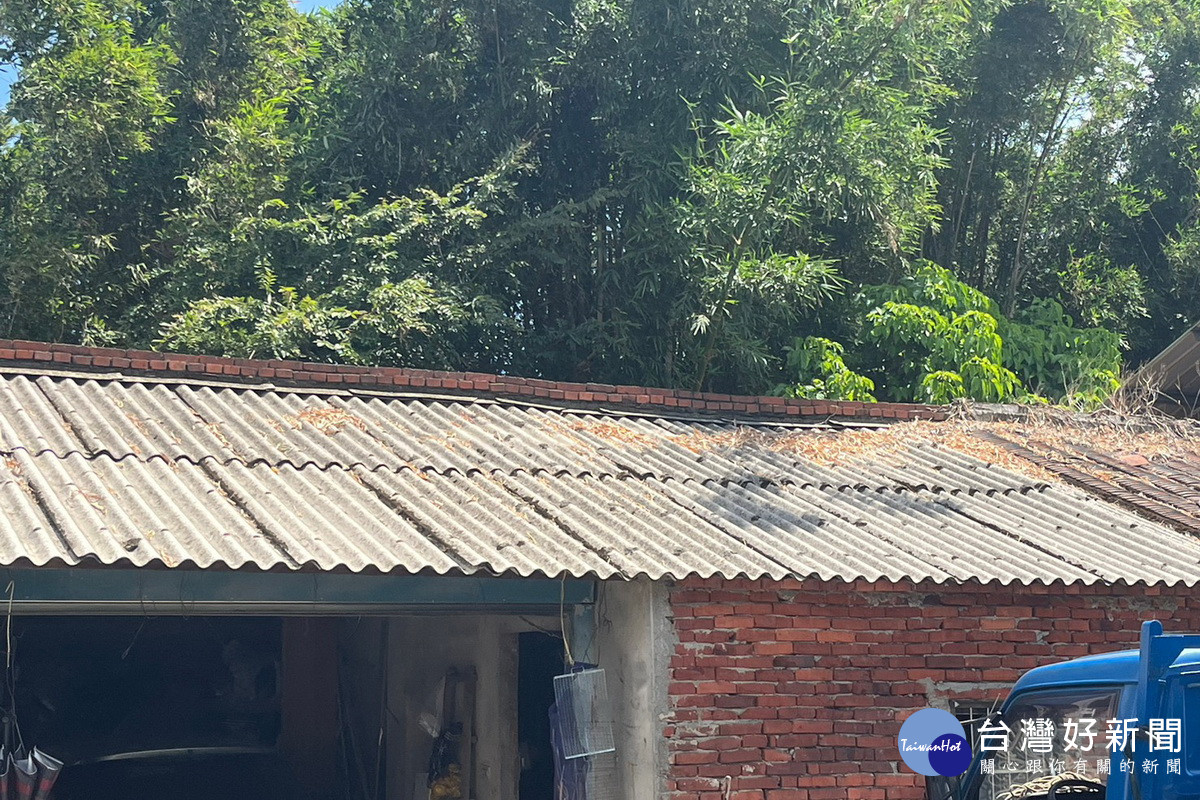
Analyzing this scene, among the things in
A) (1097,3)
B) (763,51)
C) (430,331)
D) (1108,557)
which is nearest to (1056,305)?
(1097,3)

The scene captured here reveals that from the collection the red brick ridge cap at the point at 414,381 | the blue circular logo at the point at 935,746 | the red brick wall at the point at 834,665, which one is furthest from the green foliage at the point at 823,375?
the blue circular logo at the point at 935,746

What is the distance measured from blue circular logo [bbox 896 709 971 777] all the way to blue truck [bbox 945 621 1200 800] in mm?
74

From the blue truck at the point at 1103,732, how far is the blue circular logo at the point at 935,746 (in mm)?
74

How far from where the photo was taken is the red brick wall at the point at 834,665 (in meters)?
6.30

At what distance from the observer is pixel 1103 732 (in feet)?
15.5

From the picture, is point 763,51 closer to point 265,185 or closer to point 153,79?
point 265,185

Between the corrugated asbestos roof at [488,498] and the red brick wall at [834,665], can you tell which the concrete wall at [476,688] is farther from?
the red brick wall at [834,665]

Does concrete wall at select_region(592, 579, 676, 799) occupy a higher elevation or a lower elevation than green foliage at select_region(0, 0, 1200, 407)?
lower

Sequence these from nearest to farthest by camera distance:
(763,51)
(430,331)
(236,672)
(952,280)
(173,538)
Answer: (173,538), (236,672), (430,331), (952,280), (763,51)

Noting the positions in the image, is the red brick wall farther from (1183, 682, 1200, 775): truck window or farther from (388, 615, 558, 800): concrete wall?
(1183, 682, 1200, 775): truck window

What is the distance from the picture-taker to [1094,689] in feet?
15.9

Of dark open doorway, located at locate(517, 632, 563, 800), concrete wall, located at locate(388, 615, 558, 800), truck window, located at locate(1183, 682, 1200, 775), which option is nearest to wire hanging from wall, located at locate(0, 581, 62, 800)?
concrete wall, located at locate(388, 615, 558, 800)

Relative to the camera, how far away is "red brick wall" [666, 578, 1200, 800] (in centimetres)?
630

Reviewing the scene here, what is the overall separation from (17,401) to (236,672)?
5069 millimetres
